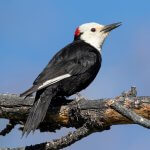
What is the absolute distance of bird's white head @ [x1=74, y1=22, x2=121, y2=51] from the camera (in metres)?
7.49

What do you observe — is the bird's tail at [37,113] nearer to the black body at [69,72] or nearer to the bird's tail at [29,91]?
the black body at [69,72]

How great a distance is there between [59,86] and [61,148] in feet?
4.63

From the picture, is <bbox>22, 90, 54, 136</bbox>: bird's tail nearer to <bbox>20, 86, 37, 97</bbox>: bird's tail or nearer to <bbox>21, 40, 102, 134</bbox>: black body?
<bbox>21, 40, 102, 134</bbox>: black body

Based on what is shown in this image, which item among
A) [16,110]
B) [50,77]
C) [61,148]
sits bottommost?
[61,148]

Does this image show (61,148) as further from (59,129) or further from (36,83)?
(36,83)

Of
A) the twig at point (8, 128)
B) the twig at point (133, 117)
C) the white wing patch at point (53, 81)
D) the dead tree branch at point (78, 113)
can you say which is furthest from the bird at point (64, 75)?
the twig at point (133, 117)

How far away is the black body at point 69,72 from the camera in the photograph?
5.77 m

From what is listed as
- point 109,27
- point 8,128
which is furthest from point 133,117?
point 109,27

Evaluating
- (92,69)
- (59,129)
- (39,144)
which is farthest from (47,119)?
(92,69)

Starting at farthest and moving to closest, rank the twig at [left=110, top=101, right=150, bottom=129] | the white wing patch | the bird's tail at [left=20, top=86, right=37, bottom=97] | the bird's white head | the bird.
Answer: the bird's white head → the white wing patch → the bird → the bird's tail at [left=20, top=86, right=37, bottom=97] → the twig at [left=110, top=101, right=150, bottom=129]

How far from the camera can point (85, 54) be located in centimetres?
661

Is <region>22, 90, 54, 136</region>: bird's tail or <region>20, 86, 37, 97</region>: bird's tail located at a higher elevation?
<region>20, 86, 37, 97</region>: bird's tail

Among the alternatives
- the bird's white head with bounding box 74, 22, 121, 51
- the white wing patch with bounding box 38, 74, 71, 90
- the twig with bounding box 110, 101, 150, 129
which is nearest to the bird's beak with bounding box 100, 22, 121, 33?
the bird's white head with bounding box 74, 22, 121, 51

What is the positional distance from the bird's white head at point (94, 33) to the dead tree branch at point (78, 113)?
188 centimetres
